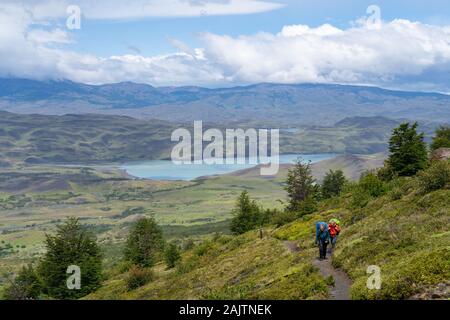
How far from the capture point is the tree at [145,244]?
82.4m

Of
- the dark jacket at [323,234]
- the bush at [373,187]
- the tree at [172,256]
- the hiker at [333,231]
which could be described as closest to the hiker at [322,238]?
the dark jacket at [323,234]

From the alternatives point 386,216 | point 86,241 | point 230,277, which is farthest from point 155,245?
point 386,216

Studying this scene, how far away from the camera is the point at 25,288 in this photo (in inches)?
3204

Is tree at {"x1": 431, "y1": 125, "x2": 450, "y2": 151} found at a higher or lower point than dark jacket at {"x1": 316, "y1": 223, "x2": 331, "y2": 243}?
higher

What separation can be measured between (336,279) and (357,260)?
7.50ft

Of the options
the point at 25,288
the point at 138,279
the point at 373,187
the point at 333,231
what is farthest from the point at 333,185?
the point at 333,231

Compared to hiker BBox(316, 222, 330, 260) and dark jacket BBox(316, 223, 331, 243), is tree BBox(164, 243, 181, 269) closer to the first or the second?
hiker BBox(316, 222, 330, 260)

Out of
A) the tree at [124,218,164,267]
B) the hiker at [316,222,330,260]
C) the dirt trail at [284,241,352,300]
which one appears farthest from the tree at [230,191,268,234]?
the dirt trail at [284,241,352,300]

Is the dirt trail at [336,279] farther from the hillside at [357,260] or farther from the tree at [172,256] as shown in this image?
the tree at [172,256]

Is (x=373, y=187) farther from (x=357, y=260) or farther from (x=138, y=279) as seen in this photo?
(x=138, y=279)

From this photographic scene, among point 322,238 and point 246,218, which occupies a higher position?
point 322,238

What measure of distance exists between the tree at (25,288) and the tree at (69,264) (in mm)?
8330

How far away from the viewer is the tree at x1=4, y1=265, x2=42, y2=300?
255ft

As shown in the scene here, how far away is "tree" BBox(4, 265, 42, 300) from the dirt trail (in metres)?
65.3
